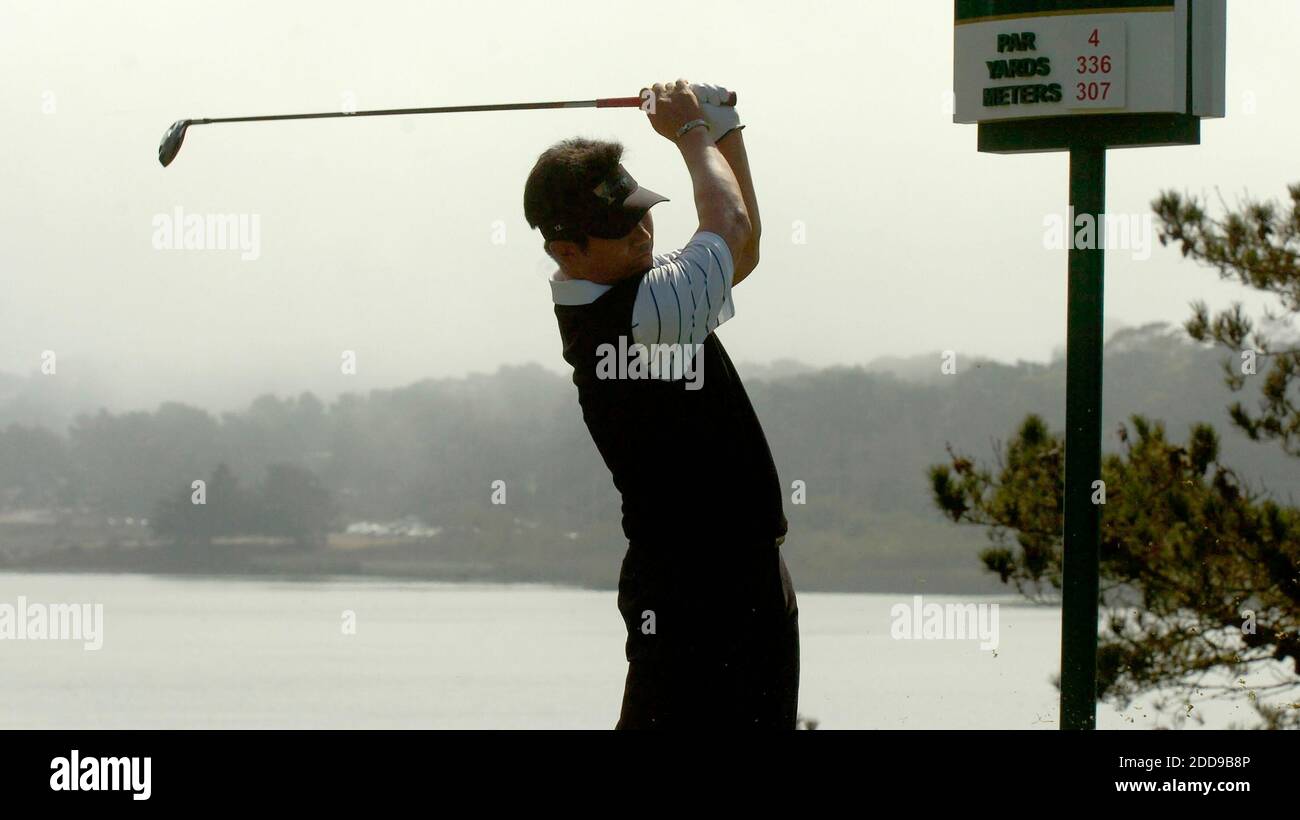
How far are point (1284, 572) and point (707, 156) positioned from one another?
209 inches

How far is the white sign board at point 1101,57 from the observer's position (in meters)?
4.83

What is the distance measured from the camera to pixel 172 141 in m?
4.66

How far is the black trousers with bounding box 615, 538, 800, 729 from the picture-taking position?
10.8 ft

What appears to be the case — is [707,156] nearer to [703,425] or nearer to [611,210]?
[611,210]

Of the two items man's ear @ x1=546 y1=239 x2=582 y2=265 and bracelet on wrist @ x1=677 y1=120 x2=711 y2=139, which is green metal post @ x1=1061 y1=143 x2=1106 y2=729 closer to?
bracelet on wrist @ x1=677 y1=120 x2=711 y2=139

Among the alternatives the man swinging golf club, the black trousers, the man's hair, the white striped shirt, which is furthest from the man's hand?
the black trousers

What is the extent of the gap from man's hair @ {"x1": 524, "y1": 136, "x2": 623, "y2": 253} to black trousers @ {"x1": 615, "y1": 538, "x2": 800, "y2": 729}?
718mm

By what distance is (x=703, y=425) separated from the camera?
325 centimetres

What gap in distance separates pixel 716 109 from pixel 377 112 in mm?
1053

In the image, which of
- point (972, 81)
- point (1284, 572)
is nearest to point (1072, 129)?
point (972, 81)

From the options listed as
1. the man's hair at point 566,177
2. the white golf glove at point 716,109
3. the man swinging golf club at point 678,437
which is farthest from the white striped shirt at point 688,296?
the white golf glove at point 716,109

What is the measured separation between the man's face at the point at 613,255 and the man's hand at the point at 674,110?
0.20 meters

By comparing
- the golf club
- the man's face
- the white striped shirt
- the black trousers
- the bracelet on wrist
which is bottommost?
the black trousers

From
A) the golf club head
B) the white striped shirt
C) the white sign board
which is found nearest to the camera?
the white striped shirt
